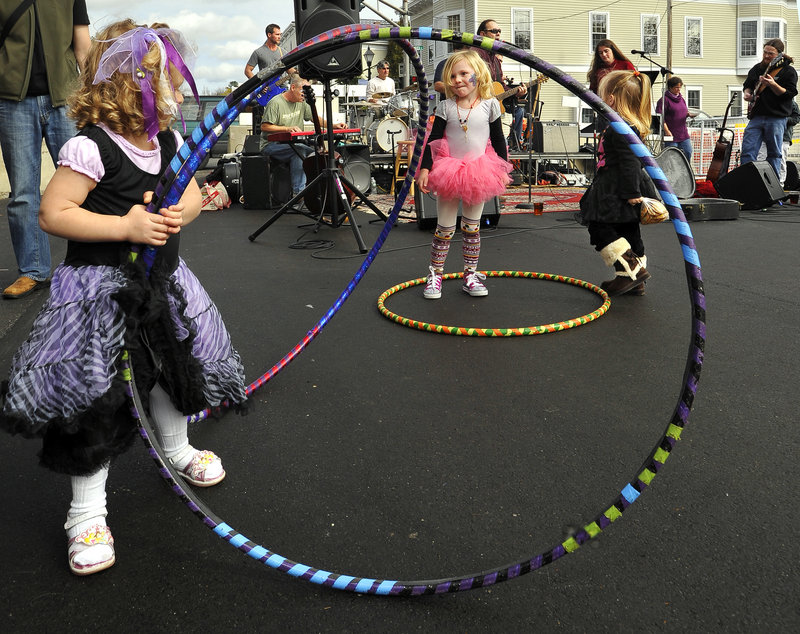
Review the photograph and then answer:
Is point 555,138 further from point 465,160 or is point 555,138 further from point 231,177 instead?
point 465,160

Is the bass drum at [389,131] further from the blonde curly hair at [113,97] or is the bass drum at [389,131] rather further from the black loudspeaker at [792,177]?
the blonde curly hair at [113,97]

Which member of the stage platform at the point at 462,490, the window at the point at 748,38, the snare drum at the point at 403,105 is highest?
the window at the point at 748,38

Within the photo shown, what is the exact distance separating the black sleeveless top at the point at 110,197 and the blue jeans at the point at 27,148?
2.52m

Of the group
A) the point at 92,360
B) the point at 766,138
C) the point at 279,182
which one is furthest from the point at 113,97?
the point at 766,138

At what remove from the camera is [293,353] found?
2.91 m

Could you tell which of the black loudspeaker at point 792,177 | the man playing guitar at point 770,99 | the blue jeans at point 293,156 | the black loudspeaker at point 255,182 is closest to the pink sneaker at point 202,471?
the blue jeans at point 293,156

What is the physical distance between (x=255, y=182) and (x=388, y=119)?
4.07 meters

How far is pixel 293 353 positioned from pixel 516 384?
93 centimetres

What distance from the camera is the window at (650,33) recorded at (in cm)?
2772

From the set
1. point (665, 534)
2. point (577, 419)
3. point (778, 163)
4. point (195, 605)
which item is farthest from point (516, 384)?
point (778, 163)

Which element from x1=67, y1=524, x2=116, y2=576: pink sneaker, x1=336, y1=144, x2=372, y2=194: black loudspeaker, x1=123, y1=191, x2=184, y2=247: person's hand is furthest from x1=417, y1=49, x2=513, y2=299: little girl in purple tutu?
x1=336, y1=144, x2=372, y2=194: black loudspeaker

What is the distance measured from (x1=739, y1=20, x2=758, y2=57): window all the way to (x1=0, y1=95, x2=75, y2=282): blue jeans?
31.3 meters

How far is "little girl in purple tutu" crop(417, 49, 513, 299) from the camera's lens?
4219 mm

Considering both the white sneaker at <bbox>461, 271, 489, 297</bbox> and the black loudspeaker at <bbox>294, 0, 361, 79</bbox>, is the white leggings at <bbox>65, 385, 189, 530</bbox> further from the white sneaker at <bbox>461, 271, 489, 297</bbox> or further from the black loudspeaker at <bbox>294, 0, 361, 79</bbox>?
the black loudspeaker at <bbox>294, 0, 361, 79</bbox>
